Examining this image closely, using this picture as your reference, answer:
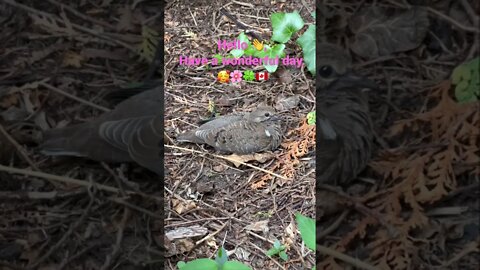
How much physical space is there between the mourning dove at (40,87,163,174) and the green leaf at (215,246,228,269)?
0.74ft

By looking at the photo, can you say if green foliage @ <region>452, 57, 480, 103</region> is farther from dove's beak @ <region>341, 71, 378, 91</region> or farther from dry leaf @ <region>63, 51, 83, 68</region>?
dry leaf @ <region>63, 51, 83, 68</region>

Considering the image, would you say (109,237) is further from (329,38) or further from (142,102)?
(329,38)

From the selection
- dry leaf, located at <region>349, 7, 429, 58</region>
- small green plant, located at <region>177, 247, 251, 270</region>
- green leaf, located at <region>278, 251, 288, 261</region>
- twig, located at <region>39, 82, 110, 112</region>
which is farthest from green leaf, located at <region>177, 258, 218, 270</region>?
dry leaf, located at <region>349, 7, 429, 58</region>

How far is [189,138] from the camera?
0.89 metres

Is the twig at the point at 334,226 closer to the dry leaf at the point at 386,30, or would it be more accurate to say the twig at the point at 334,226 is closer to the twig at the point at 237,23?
the dry leaf at the point at 386,30

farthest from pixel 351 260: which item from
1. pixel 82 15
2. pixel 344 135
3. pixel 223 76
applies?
pixel 82 15

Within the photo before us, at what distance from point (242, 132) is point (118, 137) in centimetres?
24

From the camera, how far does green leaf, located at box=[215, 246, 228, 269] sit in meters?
0.90

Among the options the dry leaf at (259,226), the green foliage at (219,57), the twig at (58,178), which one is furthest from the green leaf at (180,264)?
the green foliage at (219,57)

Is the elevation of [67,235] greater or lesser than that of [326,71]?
lesser

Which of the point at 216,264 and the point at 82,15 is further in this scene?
the point at 216,264

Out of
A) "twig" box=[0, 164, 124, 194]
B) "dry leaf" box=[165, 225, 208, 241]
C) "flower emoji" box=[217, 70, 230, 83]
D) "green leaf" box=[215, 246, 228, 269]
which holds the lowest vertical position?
"green leaf" box=[215, 246, 228, 269]

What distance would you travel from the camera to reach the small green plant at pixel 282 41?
2.81 ft

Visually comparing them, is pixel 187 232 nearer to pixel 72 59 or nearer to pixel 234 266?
pixel 234 266
